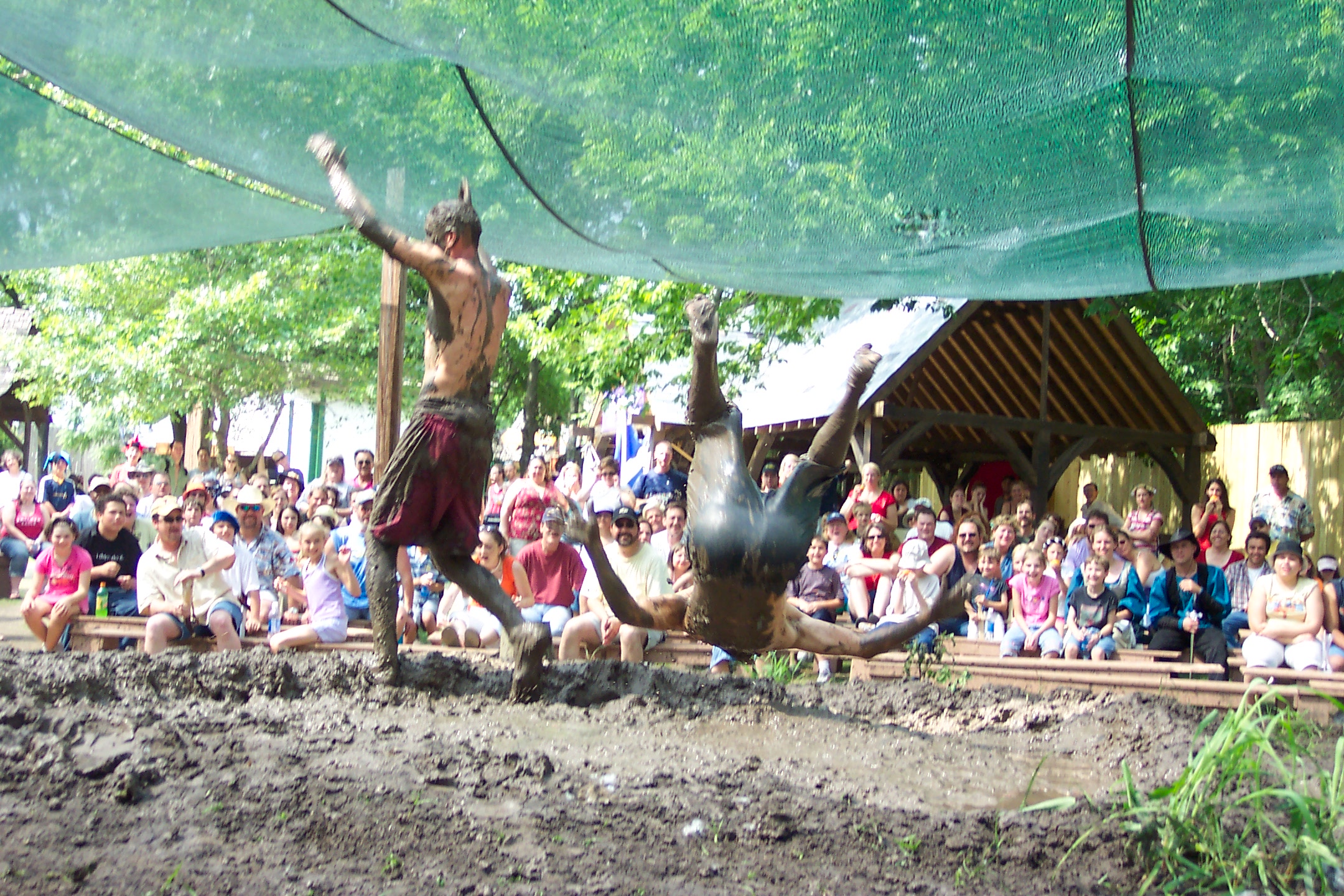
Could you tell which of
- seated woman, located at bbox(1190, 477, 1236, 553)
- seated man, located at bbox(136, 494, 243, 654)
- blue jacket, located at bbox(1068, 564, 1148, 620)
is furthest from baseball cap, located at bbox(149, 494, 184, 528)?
seated woman, located at bbox(1190, 477, 1236, 553)

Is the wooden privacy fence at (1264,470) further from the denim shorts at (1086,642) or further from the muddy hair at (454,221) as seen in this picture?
the muddy hair at (454,221)

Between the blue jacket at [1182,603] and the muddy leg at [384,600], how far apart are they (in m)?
4.40

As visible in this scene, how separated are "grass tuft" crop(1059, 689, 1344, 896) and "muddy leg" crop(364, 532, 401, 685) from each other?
290cm

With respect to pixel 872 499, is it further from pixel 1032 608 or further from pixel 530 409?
pixel 530 409

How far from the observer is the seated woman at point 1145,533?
732 cm

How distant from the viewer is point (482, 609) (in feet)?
22.8

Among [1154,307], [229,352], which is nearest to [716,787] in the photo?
[1154,307]

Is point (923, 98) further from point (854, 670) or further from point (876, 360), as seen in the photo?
point (854, 670)

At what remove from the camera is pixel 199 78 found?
464cm

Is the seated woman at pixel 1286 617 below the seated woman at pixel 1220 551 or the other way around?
below

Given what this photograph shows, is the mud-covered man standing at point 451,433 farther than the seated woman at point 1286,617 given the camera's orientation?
No

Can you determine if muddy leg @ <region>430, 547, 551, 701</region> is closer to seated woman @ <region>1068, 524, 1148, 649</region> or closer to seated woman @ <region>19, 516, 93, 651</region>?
seated woman @ <region>19, 516, 93, 651</region>

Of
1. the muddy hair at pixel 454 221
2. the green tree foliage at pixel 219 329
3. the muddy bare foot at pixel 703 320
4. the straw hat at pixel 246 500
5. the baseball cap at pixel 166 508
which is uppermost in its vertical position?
the green tree foliage at pixel 219 329

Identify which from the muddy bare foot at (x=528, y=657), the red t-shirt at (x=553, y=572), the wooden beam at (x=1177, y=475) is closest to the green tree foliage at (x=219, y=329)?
the wooden beam at (x=1177, y=475)
